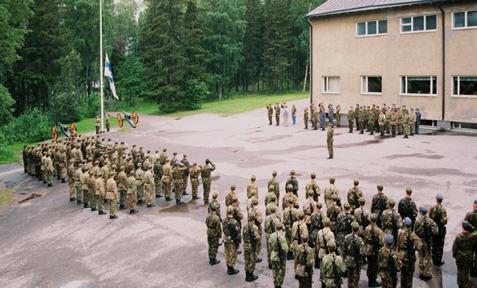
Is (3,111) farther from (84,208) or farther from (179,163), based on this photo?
(179,163)

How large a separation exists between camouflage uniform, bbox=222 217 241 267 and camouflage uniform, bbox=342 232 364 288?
8.62ft

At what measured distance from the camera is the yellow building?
2373 cm

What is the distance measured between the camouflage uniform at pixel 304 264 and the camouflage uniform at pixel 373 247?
1.45 meters

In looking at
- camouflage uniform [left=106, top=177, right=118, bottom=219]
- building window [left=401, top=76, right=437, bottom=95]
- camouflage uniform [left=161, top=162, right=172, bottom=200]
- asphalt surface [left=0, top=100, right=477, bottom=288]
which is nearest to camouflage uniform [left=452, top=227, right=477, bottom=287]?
asphalt surface [left=0, top=100, right=477, bottom=288]

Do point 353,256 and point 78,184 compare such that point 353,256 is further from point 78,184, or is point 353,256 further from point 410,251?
point 78,184

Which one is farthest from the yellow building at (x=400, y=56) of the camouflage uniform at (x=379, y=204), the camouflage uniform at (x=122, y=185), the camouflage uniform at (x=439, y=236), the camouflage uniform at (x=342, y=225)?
the camouflage uniform at (x=122, y=185)

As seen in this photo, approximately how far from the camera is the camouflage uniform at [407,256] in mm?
8477

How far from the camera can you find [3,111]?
94.6ft

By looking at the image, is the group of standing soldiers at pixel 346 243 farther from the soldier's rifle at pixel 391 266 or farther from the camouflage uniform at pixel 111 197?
the camouflage uniform at pixel 111 197

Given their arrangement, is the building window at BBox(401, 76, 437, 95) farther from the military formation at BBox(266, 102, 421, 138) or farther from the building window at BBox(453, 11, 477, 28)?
the building window at BBox(453, 11, 477, 28)

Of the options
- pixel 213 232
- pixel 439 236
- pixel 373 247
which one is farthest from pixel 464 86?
pixel 213 232

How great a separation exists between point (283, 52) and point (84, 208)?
159 feet

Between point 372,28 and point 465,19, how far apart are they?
5.75m

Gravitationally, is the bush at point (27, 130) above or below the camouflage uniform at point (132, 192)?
above
